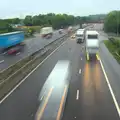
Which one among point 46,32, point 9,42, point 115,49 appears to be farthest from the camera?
point 46,32

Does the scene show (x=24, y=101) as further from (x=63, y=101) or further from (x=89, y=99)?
(x=89, y=99)

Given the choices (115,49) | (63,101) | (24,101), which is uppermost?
(63,101)

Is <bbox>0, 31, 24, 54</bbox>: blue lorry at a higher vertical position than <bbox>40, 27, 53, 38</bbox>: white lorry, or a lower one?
higher

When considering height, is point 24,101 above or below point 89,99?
above

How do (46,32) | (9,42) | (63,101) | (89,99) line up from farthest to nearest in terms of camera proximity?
(46,32) → (9,42) → (89,99) → (63,101)

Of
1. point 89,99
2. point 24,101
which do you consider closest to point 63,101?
point 89,99

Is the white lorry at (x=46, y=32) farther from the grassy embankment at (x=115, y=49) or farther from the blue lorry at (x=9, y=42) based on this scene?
the grassy embankment at (x=115, y=49)

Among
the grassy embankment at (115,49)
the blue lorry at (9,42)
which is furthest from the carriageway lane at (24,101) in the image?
the blue lorry at (9,42)

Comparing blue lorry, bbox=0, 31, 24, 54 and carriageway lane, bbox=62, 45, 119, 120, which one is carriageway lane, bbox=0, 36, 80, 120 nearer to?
carriageway lane, bbox=62, 45, 119, 120

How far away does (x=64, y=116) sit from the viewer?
66.0 ft

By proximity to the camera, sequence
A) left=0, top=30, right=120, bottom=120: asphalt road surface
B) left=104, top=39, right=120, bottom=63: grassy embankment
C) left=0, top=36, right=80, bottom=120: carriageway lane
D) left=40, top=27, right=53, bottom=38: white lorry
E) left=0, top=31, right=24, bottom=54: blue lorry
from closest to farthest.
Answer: left=0, top=30, right=120, bottom=120: asphalt road surface
left=0, top=36, right=80, bottom=120: carriageway lane
left=104, top=39, right=120, bottom=63: grassy embankment
left=0, top=31, right=24, bottom=54: blue lorry
left=40, top=27, right=53, bottom=38: white lorry

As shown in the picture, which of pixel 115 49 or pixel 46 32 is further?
pixel 46 32

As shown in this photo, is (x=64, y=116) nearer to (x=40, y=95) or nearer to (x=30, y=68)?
(x=40, y=95)

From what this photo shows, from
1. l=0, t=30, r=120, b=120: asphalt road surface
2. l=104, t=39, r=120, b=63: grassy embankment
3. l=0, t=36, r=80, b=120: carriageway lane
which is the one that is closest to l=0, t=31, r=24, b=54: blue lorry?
l=104, t=39, r=120, b=63: grassy embankment
